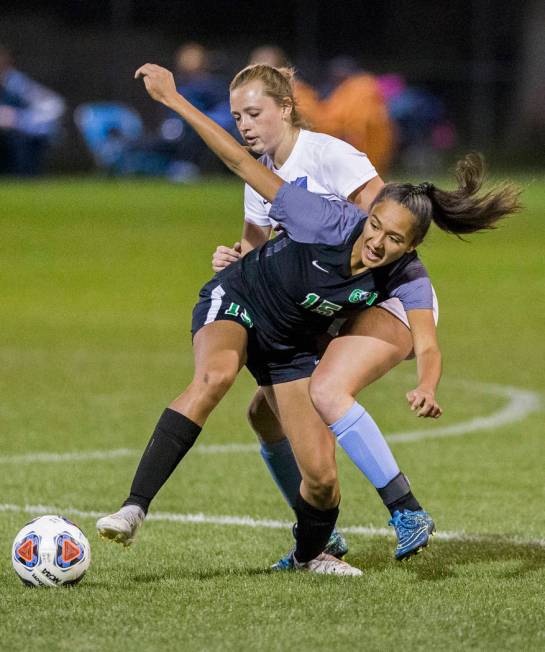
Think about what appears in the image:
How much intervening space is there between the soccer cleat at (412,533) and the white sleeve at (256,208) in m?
1.50

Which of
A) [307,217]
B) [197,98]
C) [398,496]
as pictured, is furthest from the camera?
[197,98]

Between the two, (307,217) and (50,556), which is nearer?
→ (50,556)

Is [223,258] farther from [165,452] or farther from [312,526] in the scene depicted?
[312,526]

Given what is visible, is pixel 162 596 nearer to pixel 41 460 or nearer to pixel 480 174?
pixel 480 174

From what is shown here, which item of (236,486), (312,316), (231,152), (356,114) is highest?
(231,152)

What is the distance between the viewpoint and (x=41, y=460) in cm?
827

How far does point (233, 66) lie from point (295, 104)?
18.9m

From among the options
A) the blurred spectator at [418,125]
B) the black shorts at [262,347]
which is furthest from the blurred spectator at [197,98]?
the black shorts at [262,347]

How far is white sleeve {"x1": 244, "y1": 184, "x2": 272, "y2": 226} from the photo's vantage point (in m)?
6.07

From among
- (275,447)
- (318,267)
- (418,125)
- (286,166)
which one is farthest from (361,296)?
(418,125)

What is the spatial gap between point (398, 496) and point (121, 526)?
40.0 inches

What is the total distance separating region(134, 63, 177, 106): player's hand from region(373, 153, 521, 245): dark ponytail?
0.89 metres

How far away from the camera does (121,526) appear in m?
5.13

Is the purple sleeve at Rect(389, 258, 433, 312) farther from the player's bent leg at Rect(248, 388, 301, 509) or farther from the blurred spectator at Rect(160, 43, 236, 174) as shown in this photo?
the blurred spectator at Rect(160, 43, 236, 174)
